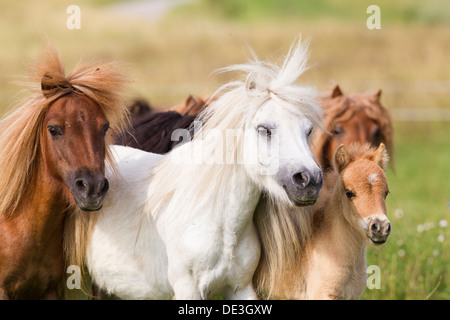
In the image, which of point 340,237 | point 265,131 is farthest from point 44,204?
point 340,237

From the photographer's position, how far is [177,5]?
3728 centimetres

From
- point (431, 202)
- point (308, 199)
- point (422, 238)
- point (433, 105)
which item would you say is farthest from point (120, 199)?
point (433, 105)

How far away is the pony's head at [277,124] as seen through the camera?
3.86m

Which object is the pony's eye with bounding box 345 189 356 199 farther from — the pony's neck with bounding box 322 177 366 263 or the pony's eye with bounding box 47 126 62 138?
the pony's eye with bounding box 47 126 62 138

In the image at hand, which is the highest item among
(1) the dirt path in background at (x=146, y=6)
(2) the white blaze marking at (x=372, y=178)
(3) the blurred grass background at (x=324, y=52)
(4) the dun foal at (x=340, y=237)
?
(1) the dirt path in background at (x=146, y=6)

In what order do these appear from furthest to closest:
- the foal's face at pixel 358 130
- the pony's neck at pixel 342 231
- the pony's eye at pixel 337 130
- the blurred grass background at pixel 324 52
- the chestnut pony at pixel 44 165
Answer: the blurred grass background at pixel 324 52 < the foal's face at pixel 358 130 < the pony's eye at pixel 337 130 < the pony's neck at pixel 342 231 < the chestnut pony at pixel 44 165

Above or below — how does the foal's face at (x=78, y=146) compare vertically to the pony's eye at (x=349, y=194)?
above

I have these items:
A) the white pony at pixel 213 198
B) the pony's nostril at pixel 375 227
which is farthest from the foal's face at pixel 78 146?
the pony's nostril at pixel 375 227

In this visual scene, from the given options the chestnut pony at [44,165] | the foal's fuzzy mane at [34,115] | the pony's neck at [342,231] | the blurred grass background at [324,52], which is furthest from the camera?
the blurred grass background at [324,52]

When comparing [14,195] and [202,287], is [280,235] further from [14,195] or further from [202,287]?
[14,195]

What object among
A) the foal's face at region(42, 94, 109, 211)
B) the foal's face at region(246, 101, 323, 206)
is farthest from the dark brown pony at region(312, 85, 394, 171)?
the foal's face at region(42, 94, 109, 211)

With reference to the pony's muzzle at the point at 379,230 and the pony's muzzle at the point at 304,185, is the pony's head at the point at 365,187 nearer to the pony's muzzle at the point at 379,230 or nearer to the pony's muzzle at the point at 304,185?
the pony's muzzle at the point at 379,230

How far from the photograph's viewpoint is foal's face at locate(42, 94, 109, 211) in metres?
4.01

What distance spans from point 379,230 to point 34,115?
232 centimetres
